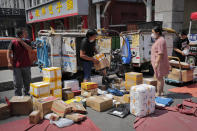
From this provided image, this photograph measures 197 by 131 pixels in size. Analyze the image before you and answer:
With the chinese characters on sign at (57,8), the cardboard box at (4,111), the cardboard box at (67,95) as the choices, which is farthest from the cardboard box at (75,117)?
the chinese characters on sign at (57,8)

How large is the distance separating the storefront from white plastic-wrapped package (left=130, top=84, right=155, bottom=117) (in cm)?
914

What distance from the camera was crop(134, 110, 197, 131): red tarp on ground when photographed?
145 inches

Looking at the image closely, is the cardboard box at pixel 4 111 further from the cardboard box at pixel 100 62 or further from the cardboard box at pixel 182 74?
the cardboard box at pixel 182 74

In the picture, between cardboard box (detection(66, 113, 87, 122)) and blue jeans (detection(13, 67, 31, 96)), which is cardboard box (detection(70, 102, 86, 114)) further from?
blue jeans (detection(13, 67, 31, 96))

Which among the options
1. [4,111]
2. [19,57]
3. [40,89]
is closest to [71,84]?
[40,89]

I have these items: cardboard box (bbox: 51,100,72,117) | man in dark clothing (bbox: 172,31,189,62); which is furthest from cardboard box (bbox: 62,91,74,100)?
man in dark clothing (bbox: 172,31,189,62)

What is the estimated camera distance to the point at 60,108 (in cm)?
412

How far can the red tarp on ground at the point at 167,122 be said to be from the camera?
370 cm

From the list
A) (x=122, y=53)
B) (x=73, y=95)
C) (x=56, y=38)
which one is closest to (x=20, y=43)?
(x=56, y=38)

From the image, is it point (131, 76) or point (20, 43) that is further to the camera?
point (131, 76)

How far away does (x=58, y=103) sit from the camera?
4.24 metres

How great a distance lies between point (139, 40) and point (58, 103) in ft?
15.7

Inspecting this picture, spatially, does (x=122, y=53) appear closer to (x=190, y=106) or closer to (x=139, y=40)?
(x=139, y=40)

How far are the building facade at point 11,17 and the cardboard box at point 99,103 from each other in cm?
2161
